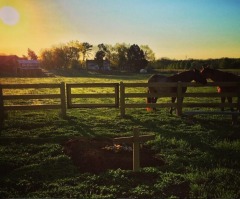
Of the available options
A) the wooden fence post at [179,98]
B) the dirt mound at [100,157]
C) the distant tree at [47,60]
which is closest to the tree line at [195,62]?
the wooden fence post at [179,98]

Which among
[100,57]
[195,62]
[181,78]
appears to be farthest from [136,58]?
[181,78]

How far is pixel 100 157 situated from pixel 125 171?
3.02 ft

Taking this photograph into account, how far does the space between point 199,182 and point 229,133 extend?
448 cm

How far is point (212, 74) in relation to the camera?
13.1 meters

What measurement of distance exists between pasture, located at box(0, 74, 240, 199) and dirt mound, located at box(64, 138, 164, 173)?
237 mm

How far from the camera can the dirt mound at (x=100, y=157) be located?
20.5 feet

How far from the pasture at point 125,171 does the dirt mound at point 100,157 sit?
24 cm

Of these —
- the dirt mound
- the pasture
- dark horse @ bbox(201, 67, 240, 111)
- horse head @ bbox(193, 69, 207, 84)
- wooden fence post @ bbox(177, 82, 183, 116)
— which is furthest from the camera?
dark horse @ bbox(201, 67, 240, 111)

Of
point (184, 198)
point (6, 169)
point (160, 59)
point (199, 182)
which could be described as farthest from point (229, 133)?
point (160, 59)

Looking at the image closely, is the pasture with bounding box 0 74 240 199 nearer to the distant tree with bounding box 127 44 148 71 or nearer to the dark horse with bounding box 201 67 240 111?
the dark horse with bounding box 201 67 240 111

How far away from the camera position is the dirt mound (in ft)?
20.5

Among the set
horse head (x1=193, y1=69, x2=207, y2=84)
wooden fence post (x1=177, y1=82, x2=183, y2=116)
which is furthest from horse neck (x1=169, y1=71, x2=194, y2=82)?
wooden fence post (x1=177, y1=82, x2=183, y2=116)

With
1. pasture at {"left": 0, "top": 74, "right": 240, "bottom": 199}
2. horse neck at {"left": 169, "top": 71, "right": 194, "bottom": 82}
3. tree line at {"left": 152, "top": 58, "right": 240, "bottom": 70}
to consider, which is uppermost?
tree line at {"left": 152, "top": 58, "right": 240, "bottom": 70}

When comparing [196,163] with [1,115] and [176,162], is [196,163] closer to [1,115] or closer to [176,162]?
[176,162]
